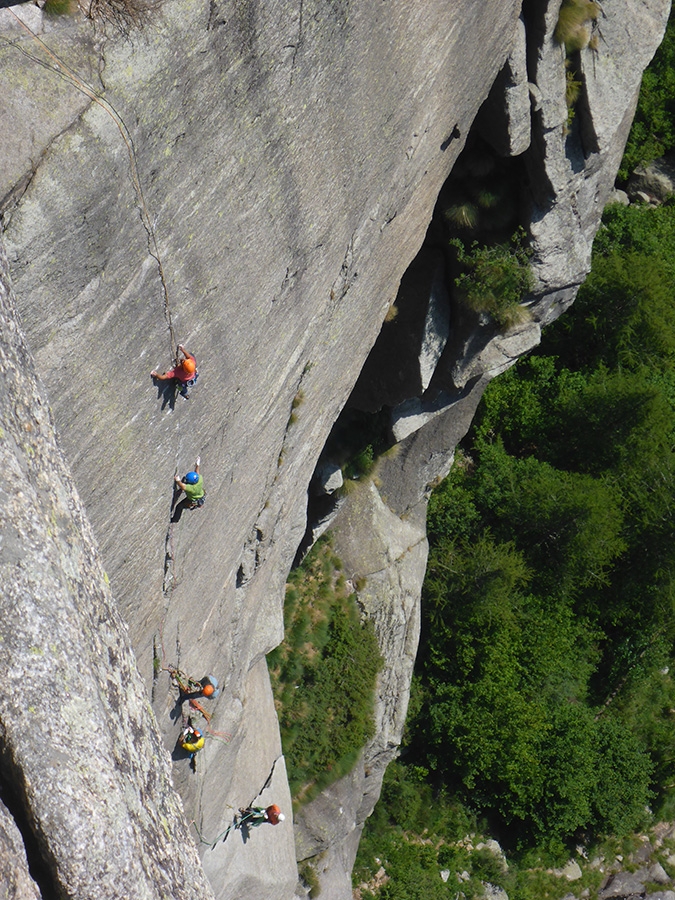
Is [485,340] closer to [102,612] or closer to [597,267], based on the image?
[597,267]

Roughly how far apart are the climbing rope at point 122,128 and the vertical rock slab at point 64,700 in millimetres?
1478

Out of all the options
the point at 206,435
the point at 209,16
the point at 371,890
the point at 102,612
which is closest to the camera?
the point at 102,612

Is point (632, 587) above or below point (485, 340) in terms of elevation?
below

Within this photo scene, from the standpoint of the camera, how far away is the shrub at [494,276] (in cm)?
1558

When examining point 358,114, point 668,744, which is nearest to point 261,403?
point 358,114

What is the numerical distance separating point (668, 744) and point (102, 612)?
22.2 meters

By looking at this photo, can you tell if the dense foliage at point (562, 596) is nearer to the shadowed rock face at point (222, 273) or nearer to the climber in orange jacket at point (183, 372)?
the shadowed rock face at point (222, 273)

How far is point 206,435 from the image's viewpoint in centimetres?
876

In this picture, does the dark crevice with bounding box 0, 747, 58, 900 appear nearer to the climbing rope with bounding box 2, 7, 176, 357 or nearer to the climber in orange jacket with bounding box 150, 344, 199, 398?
the climber in orange jacket with bounding box 150, 344, 199, 398

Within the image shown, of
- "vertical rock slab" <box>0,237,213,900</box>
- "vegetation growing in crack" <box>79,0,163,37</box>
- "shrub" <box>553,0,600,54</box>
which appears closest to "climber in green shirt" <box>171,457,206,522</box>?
"vertical rock slab" <box>0,237,213,900</box>

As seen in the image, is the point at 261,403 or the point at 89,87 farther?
the point at 261,403

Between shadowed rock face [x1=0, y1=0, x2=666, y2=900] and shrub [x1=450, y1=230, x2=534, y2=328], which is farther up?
shadowed rock face [x1=0, y1=0, x2=666, y2=900]

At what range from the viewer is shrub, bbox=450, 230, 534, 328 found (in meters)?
15.6

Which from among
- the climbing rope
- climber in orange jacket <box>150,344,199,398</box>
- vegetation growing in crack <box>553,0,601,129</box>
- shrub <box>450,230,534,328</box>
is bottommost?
shrub <box>450,230,534,328</box>
